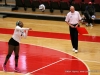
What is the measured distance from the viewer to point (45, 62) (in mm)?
9266

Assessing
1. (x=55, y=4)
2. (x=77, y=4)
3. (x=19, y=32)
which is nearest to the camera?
(x=19, y=32)

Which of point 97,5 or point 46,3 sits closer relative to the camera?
point 97,5

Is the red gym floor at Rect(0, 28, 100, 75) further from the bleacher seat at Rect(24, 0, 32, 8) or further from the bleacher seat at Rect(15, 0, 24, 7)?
the bleacher seat at Rect(15, 0, 24, 7)

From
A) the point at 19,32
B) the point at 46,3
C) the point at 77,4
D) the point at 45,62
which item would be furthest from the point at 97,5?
the point at 19,32

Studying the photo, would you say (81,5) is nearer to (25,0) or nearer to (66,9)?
(66,9)

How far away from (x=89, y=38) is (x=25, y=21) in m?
5.36

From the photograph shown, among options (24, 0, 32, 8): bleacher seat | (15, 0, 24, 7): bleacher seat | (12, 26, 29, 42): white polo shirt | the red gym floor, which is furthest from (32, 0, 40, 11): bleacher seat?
(12, 26, 29, 42): white polo shirt

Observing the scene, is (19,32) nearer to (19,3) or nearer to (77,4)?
(77,4)

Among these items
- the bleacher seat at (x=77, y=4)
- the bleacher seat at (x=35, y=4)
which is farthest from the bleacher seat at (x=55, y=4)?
the bleacher seat at (x=77, y=4)

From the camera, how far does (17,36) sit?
813 cm

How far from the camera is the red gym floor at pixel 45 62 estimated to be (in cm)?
837

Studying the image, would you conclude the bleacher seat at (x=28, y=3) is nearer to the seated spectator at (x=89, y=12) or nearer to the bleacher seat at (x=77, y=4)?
the bleacher seat at (x=77, y=4)

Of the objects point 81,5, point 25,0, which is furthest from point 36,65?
point 25,0

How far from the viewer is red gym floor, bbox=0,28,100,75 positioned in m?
8.37
